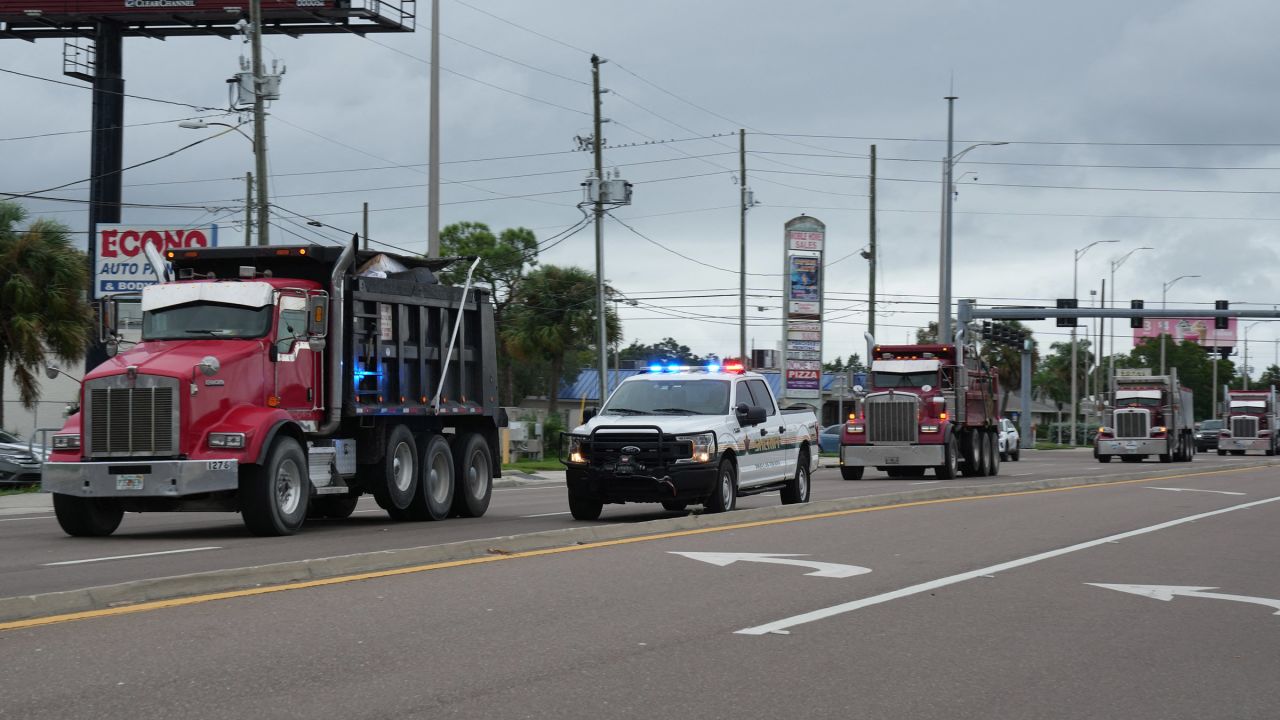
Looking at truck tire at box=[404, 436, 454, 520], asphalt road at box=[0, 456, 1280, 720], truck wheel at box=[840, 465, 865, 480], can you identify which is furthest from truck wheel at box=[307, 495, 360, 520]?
truck wheel at box=[840, 465, 865, 480]

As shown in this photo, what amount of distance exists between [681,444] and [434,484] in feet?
11.4

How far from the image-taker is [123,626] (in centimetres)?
883

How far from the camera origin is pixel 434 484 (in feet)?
63.4

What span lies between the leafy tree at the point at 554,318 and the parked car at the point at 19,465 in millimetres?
35004

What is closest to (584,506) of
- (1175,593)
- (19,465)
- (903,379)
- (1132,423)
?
(1175,593)

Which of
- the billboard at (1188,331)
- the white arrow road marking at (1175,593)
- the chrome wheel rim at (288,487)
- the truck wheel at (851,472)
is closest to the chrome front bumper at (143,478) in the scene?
the chrome wheel rim at (288,487)

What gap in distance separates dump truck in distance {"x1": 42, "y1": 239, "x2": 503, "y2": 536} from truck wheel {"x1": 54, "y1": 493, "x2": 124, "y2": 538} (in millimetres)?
17

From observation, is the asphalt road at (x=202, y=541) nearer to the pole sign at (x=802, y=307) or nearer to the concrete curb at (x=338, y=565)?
the concrete curb at (x=338, y=565)

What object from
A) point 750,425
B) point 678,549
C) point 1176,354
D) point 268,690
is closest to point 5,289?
point 750,425

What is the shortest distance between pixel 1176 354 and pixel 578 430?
118m

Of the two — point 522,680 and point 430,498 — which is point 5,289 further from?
point 522,680

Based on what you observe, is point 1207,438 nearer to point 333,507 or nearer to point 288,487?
point 333,507

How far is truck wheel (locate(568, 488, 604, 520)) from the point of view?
734 inches

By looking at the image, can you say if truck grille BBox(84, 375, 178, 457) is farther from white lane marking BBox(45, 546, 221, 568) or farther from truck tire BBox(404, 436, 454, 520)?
truck tire BBox(404, 436, 454, 520)
